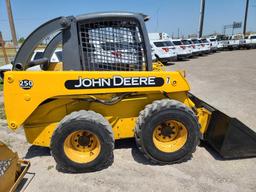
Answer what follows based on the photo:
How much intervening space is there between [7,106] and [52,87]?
71 cm

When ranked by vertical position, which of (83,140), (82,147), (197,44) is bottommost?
(197,44)

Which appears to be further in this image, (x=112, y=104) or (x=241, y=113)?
(x=241, y=113)

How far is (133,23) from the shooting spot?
4.15m

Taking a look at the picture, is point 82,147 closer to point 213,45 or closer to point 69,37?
point 69,37

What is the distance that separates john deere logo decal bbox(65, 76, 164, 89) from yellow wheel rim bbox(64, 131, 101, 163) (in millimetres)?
701

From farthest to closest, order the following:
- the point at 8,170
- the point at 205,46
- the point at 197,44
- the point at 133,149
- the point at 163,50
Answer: the point at 205,46
the point at 197,44
the point at 163,50
the point at 133,149
the point at 8,170

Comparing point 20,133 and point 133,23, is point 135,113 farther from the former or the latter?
point 20,133

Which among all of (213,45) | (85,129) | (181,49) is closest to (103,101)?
(85,129)

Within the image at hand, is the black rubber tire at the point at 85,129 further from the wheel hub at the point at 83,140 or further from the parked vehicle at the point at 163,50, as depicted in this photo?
the parked vehicle at the point at 163,50

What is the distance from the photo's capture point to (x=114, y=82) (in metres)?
4.00

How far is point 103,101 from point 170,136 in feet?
3.93

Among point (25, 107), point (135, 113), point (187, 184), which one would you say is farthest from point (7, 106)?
point (187, 184)

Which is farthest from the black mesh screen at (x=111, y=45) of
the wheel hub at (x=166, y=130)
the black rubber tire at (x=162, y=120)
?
the wheel hub at (x=166, y=130)

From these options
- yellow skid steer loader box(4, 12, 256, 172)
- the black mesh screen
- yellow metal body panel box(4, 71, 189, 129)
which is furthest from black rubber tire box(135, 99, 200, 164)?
the black mesh screen
